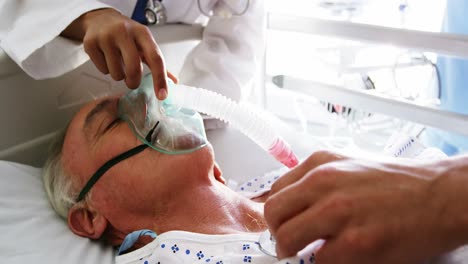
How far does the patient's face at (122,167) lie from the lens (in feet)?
4.23

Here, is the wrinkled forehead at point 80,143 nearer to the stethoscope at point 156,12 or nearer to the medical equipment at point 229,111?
the medical equipment at point 229,111

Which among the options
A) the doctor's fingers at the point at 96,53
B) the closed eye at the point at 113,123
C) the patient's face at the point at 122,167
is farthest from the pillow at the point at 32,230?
the doctor's fingers at the point at 96,53

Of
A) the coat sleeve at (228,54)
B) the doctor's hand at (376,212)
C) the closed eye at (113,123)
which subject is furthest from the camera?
the coat sleeve at (228,54)

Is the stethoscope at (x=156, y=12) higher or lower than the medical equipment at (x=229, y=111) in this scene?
higher

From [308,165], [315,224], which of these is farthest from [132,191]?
[315,224]

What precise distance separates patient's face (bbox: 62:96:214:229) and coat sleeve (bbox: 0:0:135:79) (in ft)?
0.58

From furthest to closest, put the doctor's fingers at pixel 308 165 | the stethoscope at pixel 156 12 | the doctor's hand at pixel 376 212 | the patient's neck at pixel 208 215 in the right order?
the stethoscope at pixel 156 12, the patient's neck at pixel 208 215, the doctor's fingers at pixel 308 165, the doctor's hand at pixel 376 212

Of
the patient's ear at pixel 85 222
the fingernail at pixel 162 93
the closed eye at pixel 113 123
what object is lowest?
the patient's ear at pixel 85 222

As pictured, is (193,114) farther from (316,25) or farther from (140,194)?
(316,25)

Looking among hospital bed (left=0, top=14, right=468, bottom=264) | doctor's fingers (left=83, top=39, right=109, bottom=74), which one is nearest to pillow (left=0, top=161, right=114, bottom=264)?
hospital bed (left=0, top=14, right=468, bottom=264)

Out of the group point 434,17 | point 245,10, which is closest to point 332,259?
point 245,10

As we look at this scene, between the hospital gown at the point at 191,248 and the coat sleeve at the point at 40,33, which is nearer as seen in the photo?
the hospital gown at the point at 191,248

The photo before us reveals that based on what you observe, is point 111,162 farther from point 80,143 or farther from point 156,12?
point 156,12

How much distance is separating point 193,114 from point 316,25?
28.0 inches
